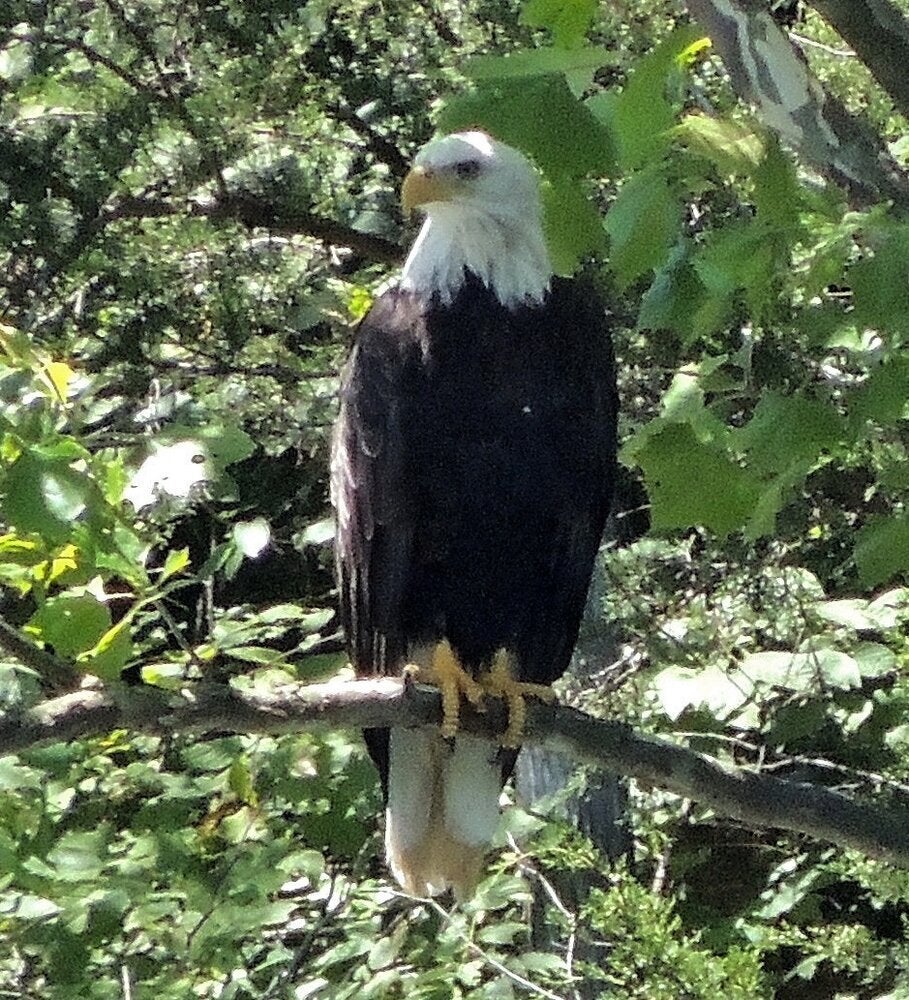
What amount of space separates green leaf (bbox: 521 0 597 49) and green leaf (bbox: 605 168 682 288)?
0.47ft

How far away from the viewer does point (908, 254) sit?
1.14 meters

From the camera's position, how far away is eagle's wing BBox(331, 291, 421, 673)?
2.32 m

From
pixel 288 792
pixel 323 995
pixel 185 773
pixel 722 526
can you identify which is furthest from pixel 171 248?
pixel 722 526

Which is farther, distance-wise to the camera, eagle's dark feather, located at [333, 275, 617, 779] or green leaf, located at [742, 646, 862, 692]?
eagle's dark feather, located at [333, 275, 617, 779]

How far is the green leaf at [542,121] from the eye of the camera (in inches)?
48.4

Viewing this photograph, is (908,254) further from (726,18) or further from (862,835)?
(862,835)

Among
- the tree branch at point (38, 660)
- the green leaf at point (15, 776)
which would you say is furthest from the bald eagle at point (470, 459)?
the tree branch at point (38, 660)

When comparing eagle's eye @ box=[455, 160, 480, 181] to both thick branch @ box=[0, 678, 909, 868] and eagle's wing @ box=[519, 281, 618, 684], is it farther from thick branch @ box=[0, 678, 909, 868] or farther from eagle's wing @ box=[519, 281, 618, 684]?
thick branch @ box=[0, 678, 909, 868]

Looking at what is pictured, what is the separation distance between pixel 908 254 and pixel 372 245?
2.15 meters

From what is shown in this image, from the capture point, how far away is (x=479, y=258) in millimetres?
2451

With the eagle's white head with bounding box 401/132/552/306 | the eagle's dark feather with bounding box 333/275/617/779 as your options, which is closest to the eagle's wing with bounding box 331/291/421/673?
the eagle's dark feather with bounding box 333/275/617/779

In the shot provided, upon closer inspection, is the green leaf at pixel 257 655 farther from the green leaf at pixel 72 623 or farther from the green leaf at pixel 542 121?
the green leaf at pixel 542 121

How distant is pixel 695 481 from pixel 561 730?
51 centimetres

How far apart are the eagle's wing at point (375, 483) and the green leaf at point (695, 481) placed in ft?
2.82
